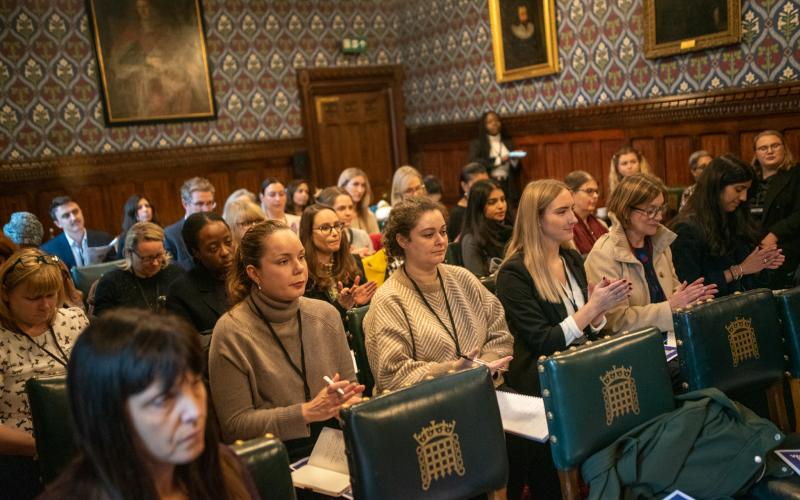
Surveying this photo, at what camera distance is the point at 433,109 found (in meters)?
10.9

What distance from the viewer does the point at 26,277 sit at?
293cm

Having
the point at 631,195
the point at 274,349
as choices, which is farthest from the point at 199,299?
the point at 631,195

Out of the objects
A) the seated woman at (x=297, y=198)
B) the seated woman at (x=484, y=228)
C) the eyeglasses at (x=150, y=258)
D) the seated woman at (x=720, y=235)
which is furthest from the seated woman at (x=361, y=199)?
the seated woman at (x=720, y=235)

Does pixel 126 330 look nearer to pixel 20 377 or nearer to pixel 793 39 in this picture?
pixel 20 377

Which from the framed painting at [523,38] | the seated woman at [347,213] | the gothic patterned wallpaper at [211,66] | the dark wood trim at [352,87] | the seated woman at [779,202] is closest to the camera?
the seated woman at [779,202]

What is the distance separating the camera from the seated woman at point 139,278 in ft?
13.9

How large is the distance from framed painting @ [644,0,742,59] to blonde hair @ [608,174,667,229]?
4.14 meters

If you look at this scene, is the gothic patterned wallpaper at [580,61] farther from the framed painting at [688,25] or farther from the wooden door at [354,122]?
the wooden door at [354,122]

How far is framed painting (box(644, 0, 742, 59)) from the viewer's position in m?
6.96

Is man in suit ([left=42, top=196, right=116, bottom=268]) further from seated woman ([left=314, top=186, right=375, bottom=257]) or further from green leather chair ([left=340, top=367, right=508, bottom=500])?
green leather chair ([left=340, top=367, right=508, bottom=500])

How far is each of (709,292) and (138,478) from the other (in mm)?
2788

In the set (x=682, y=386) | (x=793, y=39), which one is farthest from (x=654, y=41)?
(x=682, y=386)

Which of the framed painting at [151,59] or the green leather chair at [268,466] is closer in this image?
the green leather chair at [268,466]

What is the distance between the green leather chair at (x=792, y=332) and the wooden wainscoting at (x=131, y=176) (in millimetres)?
8021
